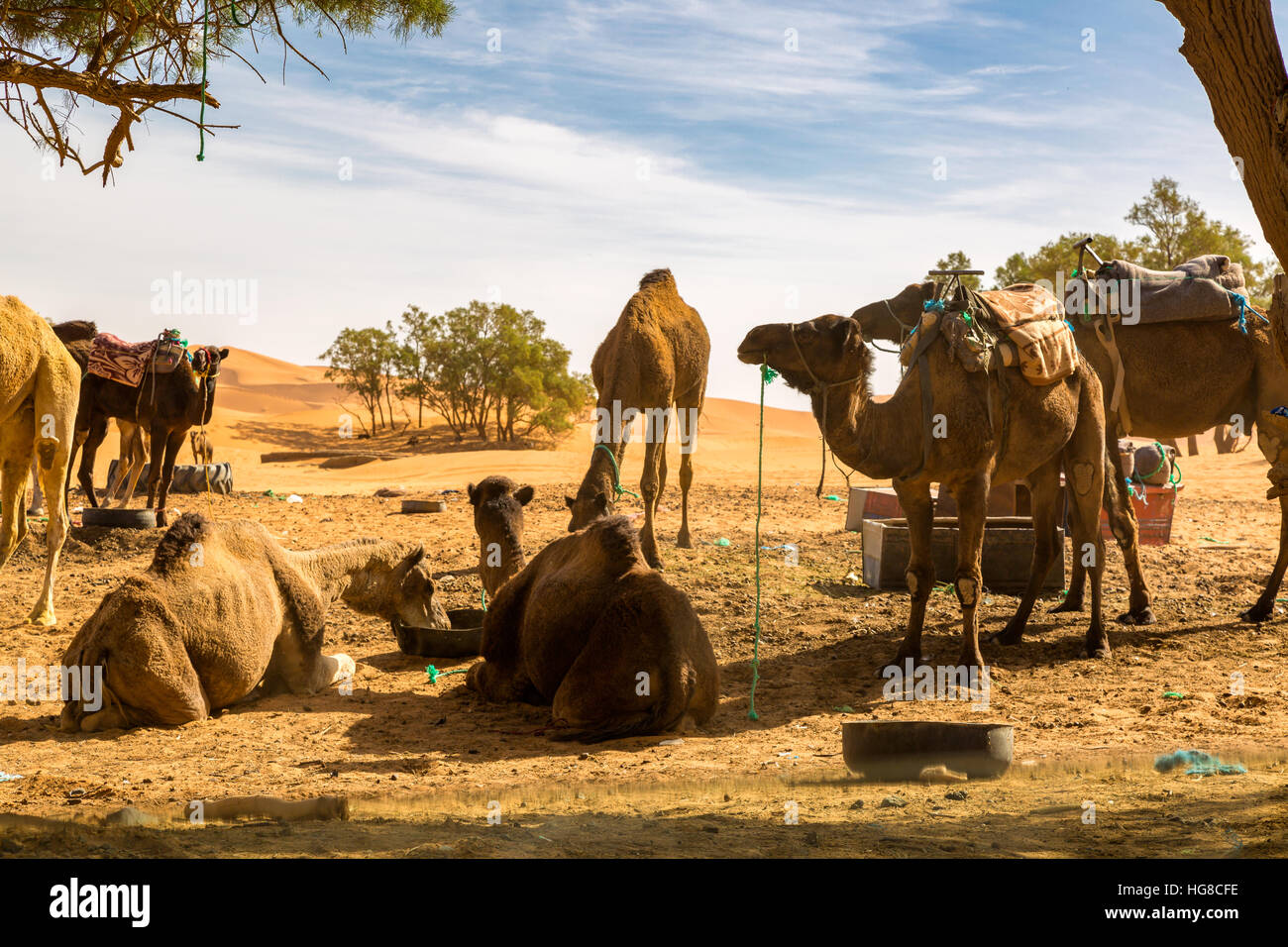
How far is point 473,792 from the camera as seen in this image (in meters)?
5.46

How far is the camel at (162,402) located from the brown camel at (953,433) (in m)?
8.78

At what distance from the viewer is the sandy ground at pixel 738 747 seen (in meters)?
4.52

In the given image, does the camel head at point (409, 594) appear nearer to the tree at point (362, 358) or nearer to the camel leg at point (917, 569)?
the camel leg at point (917, 569)

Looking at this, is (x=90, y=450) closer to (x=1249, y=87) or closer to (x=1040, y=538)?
(x=1040, y=538)

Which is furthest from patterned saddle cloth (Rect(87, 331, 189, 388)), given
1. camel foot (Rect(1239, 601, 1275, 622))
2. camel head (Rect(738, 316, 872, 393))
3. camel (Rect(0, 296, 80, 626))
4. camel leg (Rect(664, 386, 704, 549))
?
camel foot (Rect(1239, 601, 1275, 622))

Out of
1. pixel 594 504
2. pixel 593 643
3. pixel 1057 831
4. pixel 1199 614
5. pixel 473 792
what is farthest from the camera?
pixel 1199 614

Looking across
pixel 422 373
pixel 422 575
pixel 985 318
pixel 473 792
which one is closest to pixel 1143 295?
pixel 985 318

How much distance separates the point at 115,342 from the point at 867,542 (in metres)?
9.19

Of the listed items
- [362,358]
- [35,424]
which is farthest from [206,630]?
[362,358]

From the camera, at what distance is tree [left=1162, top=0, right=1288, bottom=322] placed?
15.8 ft

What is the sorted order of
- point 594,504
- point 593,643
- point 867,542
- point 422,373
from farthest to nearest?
point 422,373, point 867,542, point 594,504, point 593,643

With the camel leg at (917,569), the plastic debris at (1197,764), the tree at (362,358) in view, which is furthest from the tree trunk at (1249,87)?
the tree at (362,358)

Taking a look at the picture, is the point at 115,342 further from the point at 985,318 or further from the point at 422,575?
the point at 985,318

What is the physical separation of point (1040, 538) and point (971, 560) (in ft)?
6.35
